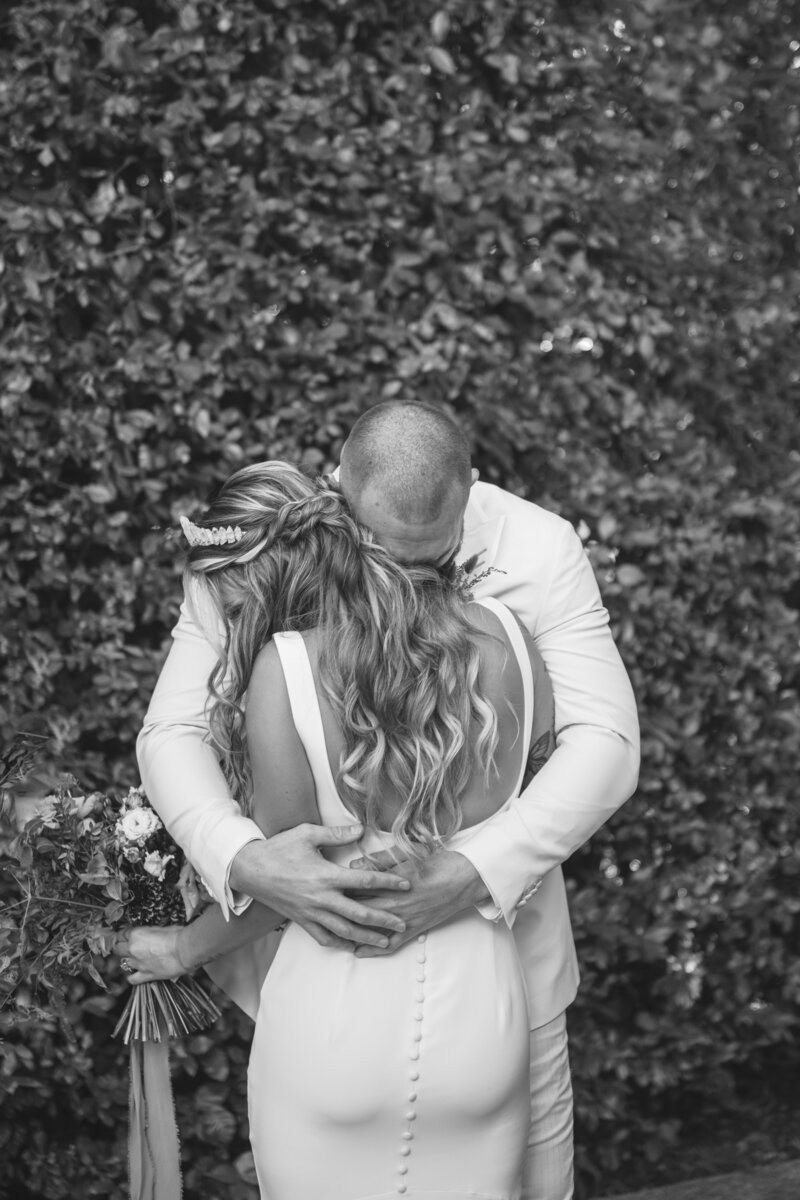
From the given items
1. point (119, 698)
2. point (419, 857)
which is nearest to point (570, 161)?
point (119, 698)

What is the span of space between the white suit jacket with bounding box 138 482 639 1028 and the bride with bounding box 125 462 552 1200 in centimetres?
7

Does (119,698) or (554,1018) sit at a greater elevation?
(554,1018)

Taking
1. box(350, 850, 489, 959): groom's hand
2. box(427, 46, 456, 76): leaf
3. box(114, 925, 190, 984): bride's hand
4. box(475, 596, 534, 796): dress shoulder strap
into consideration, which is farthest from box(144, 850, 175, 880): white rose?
box(427, 46, 456, 76): leaf

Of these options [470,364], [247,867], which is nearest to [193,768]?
[247,867]

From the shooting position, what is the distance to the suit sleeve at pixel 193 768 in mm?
2324

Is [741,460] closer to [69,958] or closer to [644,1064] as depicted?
[644,1064]

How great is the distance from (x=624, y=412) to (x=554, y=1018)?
1969mm

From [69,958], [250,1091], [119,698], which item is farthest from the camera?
[119,698]

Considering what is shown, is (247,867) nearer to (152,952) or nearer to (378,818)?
(378,818)

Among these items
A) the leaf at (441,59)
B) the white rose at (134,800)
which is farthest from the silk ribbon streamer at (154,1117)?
the leaf at (441,59)

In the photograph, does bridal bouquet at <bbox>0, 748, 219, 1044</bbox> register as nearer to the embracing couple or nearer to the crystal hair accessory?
the embracing couple

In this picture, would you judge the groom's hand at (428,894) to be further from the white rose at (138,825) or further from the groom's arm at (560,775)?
the white rose at (138,825)

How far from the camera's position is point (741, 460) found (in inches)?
168

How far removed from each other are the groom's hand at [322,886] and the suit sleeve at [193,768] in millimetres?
86
